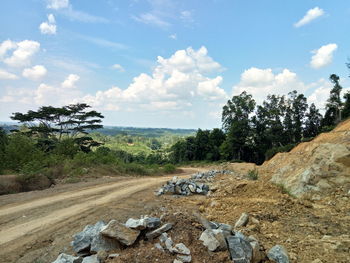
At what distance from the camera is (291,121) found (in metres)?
A: 54.1

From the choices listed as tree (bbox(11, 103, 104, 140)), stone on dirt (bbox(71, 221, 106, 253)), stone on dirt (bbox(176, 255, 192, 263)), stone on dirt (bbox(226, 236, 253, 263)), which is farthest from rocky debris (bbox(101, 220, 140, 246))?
tree (bbox(11, 103, 104, 140))

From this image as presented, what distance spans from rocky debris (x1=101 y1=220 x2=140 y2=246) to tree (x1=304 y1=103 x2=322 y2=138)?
187 ft

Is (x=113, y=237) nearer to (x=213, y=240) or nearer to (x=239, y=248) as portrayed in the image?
(x=213, y=240)

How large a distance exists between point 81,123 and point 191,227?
4018 centimetres

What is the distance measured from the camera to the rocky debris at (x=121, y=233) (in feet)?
15.9

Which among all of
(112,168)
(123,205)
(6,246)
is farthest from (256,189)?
(112,168)

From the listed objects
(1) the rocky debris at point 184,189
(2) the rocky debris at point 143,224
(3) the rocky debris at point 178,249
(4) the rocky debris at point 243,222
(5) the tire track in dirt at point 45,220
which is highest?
(2) the rocky debris at point 143,224

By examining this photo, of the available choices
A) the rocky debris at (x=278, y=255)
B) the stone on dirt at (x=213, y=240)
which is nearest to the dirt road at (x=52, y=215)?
the stone on dirt at (x=213, y=240)

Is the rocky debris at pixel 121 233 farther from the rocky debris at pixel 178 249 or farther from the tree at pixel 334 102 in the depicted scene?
the tree at pixel 334 102

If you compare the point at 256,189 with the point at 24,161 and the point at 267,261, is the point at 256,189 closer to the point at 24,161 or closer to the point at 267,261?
the point at 267,261

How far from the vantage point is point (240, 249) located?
15.8 ft

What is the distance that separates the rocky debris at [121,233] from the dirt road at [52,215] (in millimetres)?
1446

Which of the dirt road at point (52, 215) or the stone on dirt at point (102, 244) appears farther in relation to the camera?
the dirt road at point (52, 215)

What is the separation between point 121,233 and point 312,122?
191ft
